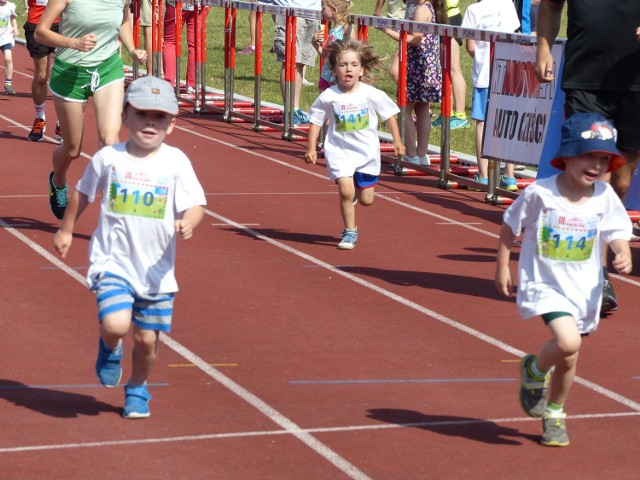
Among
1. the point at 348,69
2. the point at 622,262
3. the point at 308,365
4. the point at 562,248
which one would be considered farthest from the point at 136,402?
the point at 348,69

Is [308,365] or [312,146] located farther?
[312,146]

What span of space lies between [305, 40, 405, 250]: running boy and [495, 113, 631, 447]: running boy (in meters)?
4.94

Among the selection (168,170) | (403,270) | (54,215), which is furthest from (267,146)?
(168,170)

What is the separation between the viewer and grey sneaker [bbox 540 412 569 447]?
21.4 ft

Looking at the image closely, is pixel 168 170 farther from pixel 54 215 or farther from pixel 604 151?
pixel 54 215

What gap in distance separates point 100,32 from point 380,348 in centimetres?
420

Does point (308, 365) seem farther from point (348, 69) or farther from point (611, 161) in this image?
point (348, 69)

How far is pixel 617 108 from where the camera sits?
882 cm

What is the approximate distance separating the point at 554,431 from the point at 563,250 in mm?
781

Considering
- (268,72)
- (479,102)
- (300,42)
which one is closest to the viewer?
(479,102)

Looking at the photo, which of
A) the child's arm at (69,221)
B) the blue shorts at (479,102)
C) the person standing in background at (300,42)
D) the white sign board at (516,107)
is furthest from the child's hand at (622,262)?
the person standing in background at (300,42)

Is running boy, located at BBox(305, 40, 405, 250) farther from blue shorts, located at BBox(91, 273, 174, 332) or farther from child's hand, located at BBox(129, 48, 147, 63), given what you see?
blue shorts, located at BBox(91, 273, 174, 332)

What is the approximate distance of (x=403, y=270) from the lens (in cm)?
1045

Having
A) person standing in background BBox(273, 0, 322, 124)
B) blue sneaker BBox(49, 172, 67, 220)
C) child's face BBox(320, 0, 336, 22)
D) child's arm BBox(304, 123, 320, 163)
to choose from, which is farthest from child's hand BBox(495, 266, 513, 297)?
person standing in background BBox(273, 0, 322, 124)
